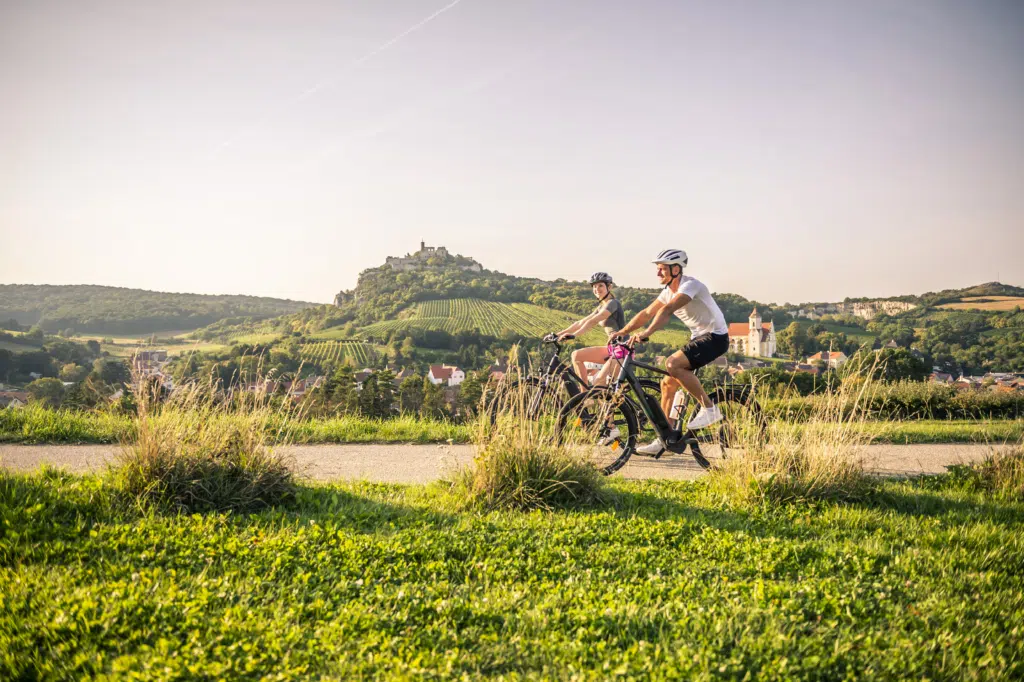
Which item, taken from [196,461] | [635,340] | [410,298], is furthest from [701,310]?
[410,298]

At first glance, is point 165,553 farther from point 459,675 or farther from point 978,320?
point 978,320

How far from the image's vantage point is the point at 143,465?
180 inches

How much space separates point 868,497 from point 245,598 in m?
5.02

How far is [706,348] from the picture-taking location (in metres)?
6.08

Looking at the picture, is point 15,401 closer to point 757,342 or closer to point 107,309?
point 757,342

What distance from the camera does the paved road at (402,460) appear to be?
6.18 meters

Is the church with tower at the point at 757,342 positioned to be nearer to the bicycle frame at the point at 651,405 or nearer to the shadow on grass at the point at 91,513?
the bicycle frame at the point at 651,405

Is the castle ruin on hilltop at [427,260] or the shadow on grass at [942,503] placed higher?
the castle ruin on hilltop at [427,260]

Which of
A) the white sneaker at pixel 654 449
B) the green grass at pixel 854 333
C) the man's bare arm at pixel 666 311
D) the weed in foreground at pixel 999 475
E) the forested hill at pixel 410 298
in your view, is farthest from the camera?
the forested hill at pixel 410 298

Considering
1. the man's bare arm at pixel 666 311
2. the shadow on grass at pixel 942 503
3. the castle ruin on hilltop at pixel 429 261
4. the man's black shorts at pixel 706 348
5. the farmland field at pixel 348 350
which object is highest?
the castle ruin on hilltop at pixel 429 261

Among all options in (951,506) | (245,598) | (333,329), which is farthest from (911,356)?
(333,329)

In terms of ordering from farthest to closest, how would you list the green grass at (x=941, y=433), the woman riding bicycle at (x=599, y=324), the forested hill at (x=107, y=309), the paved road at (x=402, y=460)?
the forested hill at (x=107, y=309)
the green grass at (x=941, y=433)
the woman riding bicycle at (x=599, y=324)
the paved road at (x=402, y=460)

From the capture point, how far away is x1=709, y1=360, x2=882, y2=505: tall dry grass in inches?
200

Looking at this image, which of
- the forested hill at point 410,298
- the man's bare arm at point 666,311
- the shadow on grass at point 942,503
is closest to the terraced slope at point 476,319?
the forested hill at point 410,298
